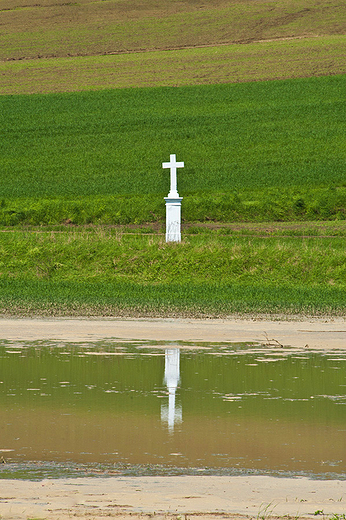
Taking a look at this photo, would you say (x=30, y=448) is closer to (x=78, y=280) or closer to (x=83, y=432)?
(x=83, y=432)

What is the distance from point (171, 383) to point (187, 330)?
13.2ft

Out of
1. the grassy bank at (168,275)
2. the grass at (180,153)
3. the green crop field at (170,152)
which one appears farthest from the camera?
the grass at (180,153)

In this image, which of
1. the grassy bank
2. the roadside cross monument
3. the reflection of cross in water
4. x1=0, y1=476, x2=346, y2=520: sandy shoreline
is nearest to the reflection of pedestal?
the roadside cross monument

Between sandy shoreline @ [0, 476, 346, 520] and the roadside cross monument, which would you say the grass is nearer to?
the roadside cross monument

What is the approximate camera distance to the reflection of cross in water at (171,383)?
8.06 m

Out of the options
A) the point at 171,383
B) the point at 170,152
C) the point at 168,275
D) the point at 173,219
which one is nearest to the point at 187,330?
the point at 171,383

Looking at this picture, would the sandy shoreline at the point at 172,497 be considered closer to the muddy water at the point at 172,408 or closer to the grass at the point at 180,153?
the muddy water at the point at 172,408

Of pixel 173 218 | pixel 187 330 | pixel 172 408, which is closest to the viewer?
pixel 172 408

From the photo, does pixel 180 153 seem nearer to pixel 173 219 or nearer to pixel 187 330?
pixel 173 219

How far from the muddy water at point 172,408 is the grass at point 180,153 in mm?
16972

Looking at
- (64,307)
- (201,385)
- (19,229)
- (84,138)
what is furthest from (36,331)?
(84,138)

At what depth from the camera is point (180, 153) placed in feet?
126

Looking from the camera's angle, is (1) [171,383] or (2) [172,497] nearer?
(2) [172,497]

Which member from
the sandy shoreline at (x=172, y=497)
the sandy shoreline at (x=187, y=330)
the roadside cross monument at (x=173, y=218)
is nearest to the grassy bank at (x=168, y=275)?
the roadside cross monument at (x=173, y=218)
